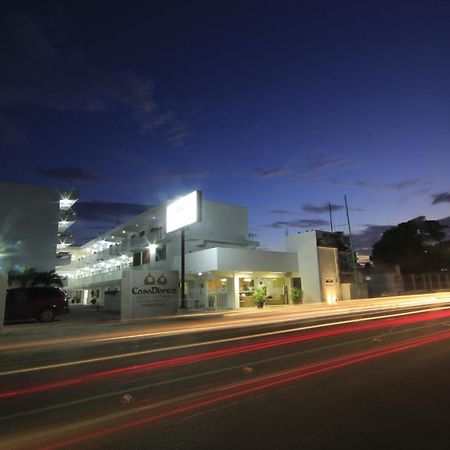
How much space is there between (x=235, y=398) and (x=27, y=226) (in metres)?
45.7

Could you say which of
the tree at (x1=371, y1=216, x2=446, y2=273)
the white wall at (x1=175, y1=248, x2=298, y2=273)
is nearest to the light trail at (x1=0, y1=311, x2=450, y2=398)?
the white wall at (x1=175, y1=248, x2=298, y2=273)

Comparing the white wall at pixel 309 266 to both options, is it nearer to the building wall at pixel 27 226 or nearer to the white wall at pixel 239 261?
the white wall at pixel 239 261

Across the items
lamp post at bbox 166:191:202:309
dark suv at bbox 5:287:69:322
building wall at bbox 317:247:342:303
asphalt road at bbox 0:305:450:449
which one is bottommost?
asphalt road at bbox 0:305:450:449

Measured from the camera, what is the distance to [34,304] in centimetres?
2234

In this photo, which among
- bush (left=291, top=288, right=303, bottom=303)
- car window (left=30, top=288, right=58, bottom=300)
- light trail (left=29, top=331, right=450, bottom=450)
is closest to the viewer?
light trail (left=29, top=331, right=450, bottom=450)

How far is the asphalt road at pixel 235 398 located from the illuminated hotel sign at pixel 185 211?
20.0 m

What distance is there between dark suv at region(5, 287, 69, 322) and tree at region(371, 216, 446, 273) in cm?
5299

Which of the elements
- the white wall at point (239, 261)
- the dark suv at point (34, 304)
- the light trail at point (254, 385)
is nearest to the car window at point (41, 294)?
the dark suv at point (34, 304)

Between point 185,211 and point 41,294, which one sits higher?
point 185,211

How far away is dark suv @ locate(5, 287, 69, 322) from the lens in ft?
→ 72.0

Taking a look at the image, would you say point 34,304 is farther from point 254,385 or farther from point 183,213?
point 254,385

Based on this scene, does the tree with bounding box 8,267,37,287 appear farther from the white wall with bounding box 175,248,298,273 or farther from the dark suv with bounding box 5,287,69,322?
the dark suv with bounding box 5,287,69,322

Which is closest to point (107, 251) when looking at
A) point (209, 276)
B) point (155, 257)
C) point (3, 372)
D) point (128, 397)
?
point (155, 257)

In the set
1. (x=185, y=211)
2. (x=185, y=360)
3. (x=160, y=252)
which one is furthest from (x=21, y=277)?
(x=185, y=360)
